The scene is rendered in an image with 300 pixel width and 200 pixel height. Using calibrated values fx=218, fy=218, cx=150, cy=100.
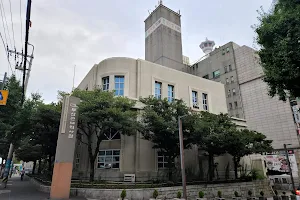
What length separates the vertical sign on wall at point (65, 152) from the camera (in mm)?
15688

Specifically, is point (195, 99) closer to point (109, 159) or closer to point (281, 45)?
point (109, 159)

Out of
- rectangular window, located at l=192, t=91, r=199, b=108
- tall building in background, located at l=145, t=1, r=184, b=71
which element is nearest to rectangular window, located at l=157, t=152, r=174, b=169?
rectangular window, located at l=192, t=91, r=199, b=108

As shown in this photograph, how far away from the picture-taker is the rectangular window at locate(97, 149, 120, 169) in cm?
2231

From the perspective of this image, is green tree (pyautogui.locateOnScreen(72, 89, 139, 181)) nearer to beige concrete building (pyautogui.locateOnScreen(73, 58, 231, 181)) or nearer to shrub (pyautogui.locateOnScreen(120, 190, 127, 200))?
beige concrete building (pyautogui.locateOnScreen(73, 58, 231, 181))

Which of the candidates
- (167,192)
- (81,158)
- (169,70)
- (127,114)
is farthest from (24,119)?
(169,70)

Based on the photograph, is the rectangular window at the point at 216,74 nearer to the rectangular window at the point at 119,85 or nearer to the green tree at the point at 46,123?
the rectangular window at the point at 119,85

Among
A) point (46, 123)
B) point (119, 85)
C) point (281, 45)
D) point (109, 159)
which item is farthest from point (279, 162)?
point (46, 123)

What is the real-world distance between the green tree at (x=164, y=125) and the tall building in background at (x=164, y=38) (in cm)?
1557

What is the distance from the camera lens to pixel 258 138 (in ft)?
81.9

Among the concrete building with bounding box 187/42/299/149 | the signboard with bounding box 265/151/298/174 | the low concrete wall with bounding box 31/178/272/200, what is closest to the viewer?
the low concrete wall with bounding box 31/178/272/200

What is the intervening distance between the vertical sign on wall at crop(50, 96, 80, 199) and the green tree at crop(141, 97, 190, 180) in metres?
6.37

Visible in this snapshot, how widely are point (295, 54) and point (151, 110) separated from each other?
12150 millimetres

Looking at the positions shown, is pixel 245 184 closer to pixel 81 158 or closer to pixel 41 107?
pixel 81 158

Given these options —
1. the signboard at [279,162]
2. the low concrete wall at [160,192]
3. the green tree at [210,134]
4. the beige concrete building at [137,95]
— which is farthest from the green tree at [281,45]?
the signboard at [279,162]
